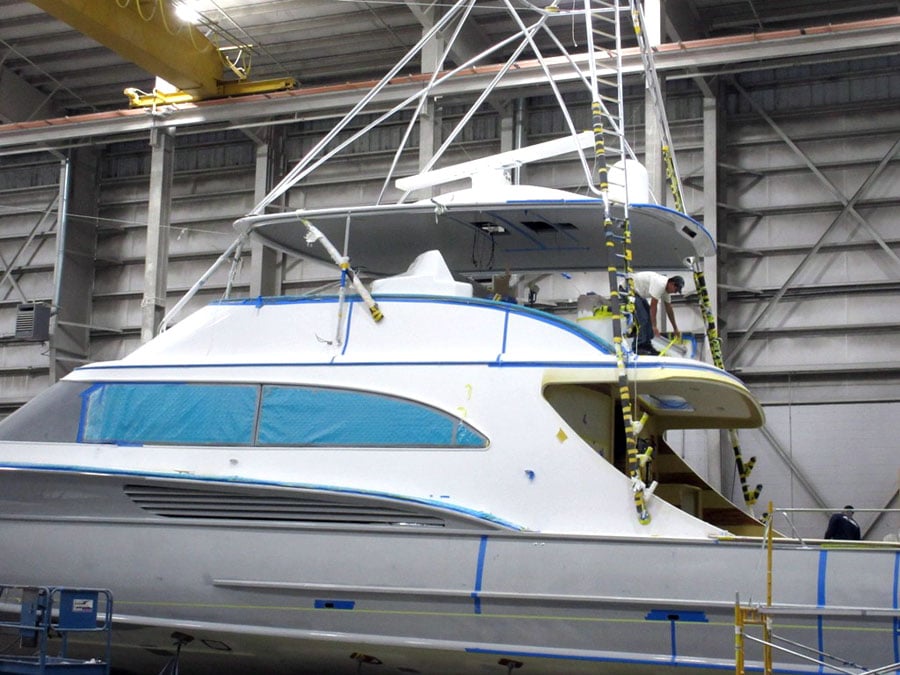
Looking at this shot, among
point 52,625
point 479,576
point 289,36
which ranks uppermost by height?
point 289,36

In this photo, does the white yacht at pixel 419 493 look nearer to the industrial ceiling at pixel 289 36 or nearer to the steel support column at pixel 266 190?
the industrial ceiling at pixel 289 36

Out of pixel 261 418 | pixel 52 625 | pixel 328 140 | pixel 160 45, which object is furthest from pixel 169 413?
pixel 160 45

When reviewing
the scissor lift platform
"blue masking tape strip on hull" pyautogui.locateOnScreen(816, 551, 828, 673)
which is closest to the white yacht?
"blue masking tape strip on hull" pyautogui.locateOnScreen(816, 551, 828, 673)

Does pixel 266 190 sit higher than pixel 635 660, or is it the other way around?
pixel 266 190

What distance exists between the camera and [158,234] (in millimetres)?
18859

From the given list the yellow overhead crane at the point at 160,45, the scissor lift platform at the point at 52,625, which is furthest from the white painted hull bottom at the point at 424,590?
the yellow overhead crane at the point at 160,45

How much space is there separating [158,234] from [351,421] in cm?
1120

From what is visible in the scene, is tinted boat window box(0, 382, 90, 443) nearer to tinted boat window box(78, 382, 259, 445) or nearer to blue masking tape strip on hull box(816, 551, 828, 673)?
tinted boat window box(78, 382, 259, 445)

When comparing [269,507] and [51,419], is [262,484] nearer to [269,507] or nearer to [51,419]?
[269,507]

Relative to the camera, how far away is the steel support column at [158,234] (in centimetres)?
1819

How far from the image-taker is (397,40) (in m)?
20.1

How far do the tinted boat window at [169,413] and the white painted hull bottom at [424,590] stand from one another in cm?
44

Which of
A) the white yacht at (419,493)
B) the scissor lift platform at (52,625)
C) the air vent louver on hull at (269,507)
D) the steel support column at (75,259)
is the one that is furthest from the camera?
the steel support column at (75,259)

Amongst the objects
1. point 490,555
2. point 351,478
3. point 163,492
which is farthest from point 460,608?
point 163,492
